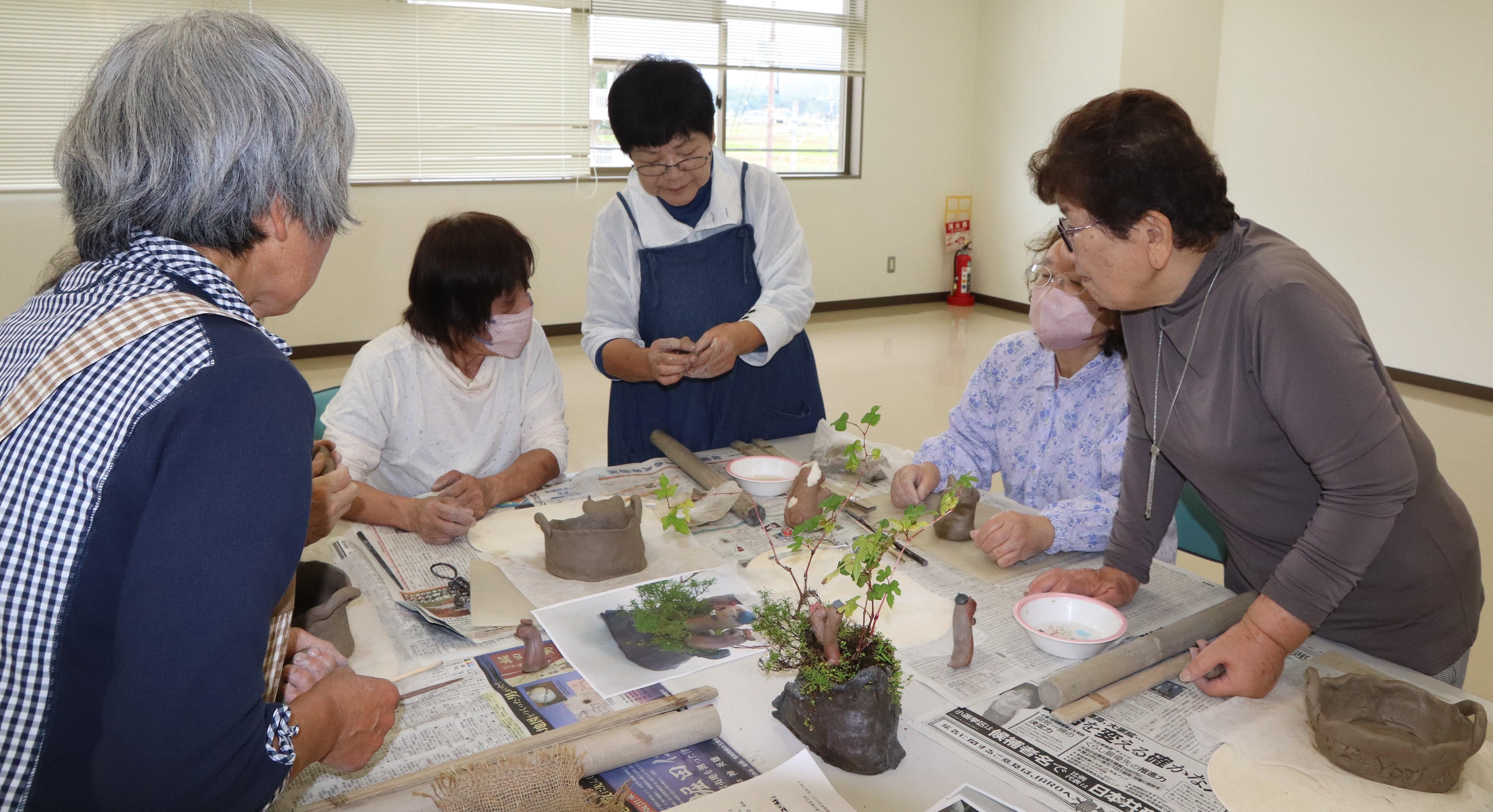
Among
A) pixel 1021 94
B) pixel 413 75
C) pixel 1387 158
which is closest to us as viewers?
pixel 1387 158

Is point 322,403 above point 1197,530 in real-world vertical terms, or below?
above

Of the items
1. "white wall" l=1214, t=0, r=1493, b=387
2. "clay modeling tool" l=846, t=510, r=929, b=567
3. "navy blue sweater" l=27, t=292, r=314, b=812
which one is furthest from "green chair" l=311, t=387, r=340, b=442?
"white wall" l=1214, t=0, r=1493, b=387

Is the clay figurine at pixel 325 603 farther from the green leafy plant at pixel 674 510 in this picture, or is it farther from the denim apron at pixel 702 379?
the denim apron at pixel 702 379

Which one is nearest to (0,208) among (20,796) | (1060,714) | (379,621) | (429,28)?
(429,28)

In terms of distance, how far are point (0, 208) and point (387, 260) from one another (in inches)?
79.7

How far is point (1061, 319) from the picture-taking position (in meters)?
2.01

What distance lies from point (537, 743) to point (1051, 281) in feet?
4.49

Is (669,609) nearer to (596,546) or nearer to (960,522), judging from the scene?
(596,546)

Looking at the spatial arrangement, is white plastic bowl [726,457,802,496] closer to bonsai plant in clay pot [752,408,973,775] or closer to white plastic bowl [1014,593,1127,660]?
white plastic bowl [1014,593,1127,660]

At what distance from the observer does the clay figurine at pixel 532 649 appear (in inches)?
55.0

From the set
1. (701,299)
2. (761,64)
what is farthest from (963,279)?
(701,299)

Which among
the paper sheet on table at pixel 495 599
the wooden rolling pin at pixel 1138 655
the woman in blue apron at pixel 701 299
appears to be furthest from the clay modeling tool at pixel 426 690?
the woman in blue apron at pixel 701 299

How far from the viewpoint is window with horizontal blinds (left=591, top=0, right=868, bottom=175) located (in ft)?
22.2

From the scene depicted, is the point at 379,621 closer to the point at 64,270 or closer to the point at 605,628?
the point at 605,628
